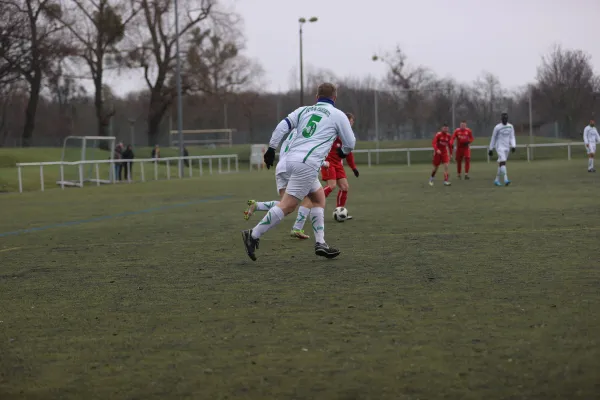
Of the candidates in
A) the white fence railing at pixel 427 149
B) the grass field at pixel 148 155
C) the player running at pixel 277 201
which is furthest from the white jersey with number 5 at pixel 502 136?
the white fence railing at pixel 427 149

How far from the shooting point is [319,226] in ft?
32.2

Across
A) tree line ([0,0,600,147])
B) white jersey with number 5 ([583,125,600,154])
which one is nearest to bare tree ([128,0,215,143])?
tree line ([0,0,600,147])

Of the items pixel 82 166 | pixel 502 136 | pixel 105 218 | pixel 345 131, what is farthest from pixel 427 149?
pixel 345 131

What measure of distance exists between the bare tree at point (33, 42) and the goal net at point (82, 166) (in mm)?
14094

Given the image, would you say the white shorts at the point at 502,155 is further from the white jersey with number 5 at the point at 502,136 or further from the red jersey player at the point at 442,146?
the red jersey player at the point at 442,146

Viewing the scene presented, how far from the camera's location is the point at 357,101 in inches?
2222

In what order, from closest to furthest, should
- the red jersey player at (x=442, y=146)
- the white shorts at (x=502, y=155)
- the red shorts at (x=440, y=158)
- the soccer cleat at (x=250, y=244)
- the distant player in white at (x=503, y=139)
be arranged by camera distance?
the soccer cleat at (x=250, y=244)
the white shorts at (x=502, y=155)
the distant player in white at (x=503, y=139)
the red shorts at (x=440, y=158)
the red jersey player at (x=442, y=146)

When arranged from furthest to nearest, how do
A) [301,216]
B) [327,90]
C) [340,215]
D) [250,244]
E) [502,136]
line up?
[502,136] → [340,215] → [301,216] → [327,90] → [250,244]

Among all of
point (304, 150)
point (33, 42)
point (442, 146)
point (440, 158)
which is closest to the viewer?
point (304, 150)

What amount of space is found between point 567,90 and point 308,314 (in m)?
54.1

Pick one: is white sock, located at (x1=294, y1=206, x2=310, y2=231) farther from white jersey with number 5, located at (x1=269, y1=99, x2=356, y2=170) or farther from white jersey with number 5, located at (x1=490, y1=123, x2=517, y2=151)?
white jersey with number 5, located at (x1=490, y1=123, x2=517, y2=151)

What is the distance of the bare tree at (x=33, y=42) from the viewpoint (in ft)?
162

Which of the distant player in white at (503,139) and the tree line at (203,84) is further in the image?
the tree line at (203,84)

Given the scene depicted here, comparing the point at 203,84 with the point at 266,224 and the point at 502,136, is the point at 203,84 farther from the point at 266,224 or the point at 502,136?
the point at 266,224
